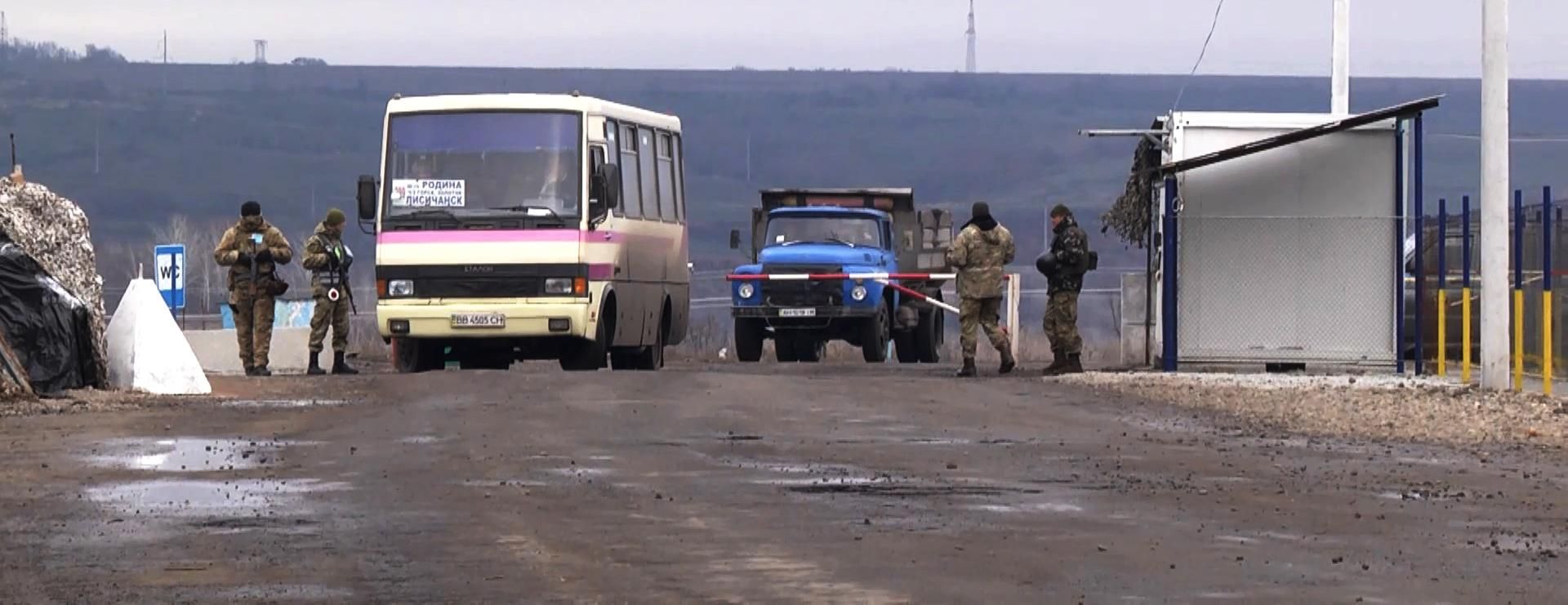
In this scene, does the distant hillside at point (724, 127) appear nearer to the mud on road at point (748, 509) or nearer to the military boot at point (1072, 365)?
the military boot at point (1072, 365)

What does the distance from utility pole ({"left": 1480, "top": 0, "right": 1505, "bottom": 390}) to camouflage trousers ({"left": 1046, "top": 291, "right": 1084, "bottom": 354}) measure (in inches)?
201

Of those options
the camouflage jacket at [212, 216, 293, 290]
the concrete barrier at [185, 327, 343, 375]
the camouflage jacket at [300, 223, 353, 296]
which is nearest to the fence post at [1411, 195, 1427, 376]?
the camouflage jacket at [300, 223, 353, 296]

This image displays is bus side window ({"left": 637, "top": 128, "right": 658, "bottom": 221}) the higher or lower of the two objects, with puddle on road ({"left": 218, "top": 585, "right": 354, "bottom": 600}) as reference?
higher

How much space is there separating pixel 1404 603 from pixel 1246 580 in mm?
676

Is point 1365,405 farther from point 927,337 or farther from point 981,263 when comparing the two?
point 927,337

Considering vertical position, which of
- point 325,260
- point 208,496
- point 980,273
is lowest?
point 208,496

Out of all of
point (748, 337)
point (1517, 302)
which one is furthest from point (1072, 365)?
point (748, 337)

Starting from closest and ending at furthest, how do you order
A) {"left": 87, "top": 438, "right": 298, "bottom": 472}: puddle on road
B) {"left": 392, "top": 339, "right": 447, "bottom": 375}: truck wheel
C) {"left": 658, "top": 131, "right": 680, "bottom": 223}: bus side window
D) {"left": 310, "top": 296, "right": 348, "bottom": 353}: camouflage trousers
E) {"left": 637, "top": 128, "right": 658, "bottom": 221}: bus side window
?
1. {"left": 87, "top": 438, "right": 298, "bottom": 472}: puddle on road
2. {"left": 392, "top": 339, "right": 447, "bottom": 375}: truck wheel
3. {"left": 310, "top": 296, "right": 348, "bottom": 353}: camouflage trousers
4. {"left": 637, "top": 128, "right": 658, "bottom": 221}: bus side window
5. {"left": 658, "top": 131, "right": 680, "bottom": 223}: bus side window

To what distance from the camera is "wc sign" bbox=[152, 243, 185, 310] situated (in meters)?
39.4

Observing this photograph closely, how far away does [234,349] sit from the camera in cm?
3716

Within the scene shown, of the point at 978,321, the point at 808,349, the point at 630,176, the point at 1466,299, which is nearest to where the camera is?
the point at 1466,299

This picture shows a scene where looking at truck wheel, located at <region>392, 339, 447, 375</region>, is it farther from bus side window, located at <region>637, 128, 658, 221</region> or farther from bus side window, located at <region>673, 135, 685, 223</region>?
bus side window, located at <region>673, 135, 685, 223</region>

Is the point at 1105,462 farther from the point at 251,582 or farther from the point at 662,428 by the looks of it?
the point at 251,582

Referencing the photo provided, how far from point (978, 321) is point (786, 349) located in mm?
11220
